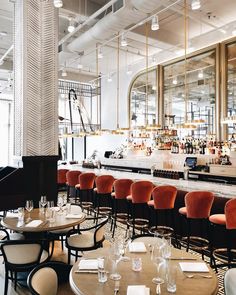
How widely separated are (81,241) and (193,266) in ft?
6.62

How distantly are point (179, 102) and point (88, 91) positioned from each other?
6.62 metres

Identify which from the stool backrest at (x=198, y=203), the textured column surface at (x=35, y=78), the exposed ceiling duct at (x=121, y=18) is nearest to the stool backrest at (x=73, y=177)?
the textured column surface at (x=35, y=78)

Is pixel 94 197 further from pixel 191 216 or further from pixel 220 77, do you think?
pixel 220 77

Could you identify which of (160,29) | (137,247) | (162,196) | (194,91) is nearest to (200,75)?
(194,91)

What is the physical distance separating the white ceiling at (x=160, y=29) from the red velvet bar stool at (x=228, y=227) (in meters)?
3.96

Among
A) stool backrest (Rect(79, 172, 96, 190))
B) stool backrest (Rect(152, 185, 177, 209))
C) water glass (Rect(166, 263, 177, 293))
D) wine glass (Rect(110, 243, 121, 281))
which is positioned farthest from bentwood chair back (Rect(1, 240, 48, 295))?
stool backrest (Rect(79, 172, 96, 190))

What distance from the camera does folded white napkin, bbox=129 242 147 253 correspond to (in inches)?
106

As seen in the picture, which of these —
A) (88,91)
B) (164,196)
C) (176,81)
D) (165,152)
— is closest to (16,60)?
(164,196)

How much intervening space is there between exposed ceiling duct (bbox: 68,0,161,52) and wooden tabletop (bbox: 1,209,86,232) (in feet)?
13.5

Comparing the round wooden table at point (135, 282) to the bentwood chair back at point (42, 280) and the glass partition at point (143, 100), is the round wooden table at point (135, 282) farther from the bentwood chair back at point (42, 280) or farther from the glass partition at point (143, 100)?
the glass partition at point (143, 100)

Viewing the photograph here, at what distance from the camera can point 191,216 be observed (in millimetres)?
4246

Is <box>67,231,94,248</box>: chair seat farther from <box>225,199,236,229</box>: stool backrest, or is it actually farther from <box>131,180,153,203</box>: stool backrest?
<box>225,199,236,229</box>: stool backrest

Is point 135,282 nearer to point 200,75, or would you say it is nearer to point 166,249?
point 166,249

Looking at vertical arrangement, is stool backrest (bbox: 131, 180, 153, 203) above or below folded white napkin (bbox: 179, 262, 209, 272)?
above
